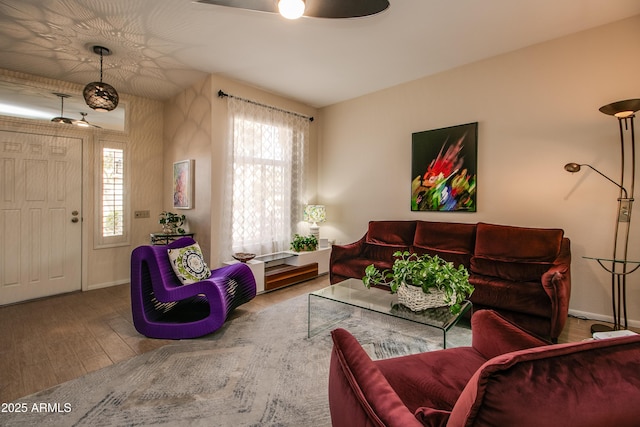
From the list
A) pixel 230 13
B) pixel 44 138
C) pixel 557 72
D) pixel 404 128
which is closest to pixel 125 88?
pixel 44 138

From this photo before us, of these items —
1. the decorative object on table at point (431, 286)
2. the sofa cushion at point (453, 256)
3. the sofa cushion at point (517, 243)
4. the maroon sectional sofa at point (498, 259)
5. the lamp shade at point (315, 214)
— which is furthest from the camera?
the lamp shade at point (315, 214)

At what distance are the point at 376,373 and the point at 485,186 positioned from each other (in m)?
3.26

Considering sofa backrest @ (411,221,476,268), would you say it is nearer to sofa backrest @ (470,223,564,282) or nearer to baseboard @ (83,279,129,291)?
sofa backrest @ (470,223,564,282)

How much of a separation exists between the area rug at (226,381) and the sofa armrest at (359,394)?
785 mm

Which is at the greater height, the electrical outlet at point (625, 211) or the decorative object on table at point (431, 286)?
the electrical outlet at point (625, 211)

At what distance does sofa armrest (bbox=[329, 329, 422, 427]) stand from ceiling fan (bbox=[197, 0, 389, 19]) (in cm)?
203

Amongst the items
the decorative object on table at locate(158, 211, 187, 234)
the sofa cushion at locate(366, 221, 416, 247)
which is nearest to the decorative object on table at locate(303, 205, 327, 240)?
the sofa cushion at locate(366, 221, 416, 247)

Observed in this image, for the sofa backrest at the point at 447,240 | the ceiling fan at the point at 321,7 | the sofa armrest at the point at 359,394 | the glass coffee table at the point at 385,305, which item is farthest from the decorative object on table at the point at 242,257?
the sofa armrest at the point at 359,394

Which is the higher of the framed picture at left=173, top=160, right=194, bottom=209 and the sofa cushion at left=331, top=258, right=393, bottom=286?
the framed picture at left=173, top=160, right=194, bottom=209

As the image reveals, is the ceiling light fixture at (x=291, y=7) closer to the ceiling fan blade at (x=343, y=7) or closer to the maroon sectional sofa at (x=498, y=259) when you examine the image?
the ceiling fan blade at (x=343, y=7)

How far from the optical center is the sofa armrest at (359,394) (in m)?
0.79

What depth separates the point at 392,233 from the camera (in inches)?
154

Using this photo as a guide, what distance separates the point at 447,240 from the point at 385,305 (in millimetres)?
1576

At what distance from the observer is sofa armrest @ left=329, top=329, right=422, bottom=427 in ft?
2.60
